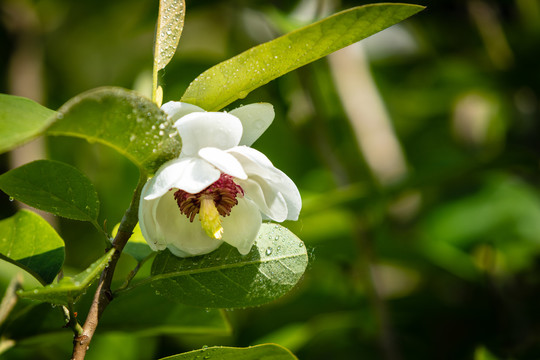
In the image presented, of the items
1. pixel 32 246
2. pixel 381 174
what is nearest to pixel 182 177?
pixel 32 246

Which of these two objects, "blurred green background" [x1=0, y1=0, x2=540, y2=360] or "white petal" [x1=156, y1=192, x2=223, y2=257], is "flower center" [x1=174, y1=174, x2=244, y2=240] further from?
"blurred green background" [x1=0, y1=0, x2=540, y2=360]

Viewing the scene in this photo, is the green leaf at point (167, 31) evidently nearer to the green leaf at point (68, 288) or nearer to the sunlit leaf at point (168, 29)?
the sunlit leaf at point (168, 29)

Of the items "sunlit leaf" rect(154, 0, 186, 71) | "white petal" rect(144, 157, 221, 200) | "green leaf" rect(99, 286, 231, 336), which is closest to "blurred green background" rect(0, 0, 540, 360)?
"green leaf" rect(99, 286, 231, 336)

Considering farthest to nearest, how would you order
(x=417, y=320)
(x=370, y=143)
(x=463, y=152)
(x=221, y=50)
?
(x=221, y=50) < (x=463, y=152) < (x=370, y=143) < (x=417, y=320)

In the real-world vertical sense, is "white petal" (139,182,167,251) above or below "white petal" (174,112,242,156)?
below

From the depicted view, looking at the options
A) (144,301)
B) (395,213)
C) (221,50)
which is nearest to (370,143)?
(395,213)

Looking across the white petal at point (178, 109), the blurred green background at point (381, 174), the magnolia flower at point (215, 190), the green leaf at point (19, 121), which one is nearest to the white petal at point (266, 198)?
the magnolia flower at point (215, 190)

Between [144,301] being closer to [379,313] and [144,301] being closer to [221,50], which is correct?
[379,313]
